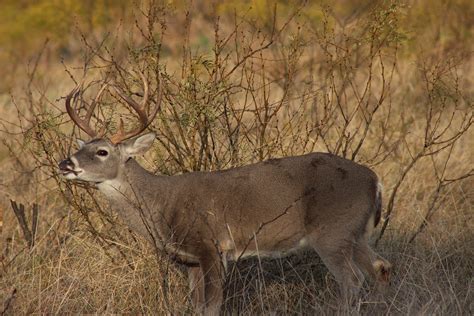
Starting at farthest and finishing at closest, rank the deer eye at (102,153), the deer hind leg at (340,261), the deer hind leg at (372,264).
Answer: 1. the deer eye at (102,153)
2. the deer hind leg at (372,264)
3. the deer hind leg at (340,261)

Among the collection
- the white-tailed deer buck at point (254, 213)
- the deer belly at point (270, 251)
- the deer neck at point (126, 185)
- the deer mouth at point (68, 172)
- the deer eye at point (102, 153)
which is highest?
the deer eye at point (102, 153)

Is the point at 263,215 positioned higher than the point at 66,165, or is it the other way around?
the point at 66,165

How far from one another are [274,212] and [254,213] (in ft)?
0.44

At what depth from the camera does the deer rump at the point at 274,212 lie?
6035 millimetres

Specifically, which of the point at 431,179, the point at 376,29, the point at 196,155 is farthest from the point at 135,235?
the point at 431,179

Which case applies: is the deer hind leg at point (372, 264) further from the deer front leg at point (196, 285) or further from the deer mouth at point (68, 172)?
the deer mouth at point (68, 172)

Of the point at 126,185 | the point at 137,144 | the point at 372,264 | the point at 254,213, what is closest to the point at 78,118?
the point at 137,144

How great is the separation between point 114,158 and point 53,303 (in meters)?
1.09

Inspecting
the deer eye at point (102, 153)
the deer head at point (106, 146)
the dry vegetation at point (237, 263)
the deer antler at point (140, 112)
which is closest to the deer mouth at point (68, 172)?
the deer head at point (106, 146)

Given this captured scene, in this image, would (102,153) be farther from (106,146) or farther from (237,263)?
(237,263)

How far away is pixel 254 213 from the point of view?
612 cm

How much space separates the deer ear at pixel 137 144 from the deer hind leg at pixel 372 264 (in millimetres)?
1568

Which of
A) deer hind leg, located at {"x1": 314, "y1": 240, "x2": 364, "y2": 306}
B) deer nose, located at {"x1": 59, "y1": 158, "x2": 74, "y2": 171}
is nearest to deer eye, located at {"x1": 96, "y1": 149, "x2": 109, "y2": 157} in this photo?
deer nose, located at {"x1": 59, "y1": 158, "x2": 74, "y2": 171}

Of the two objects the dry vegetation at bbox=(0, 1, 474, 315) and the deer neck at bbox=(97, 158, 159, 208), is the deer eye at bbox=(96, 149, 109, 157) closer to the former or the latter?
the deer neck at bbox=(97, 158, 159, 208)
